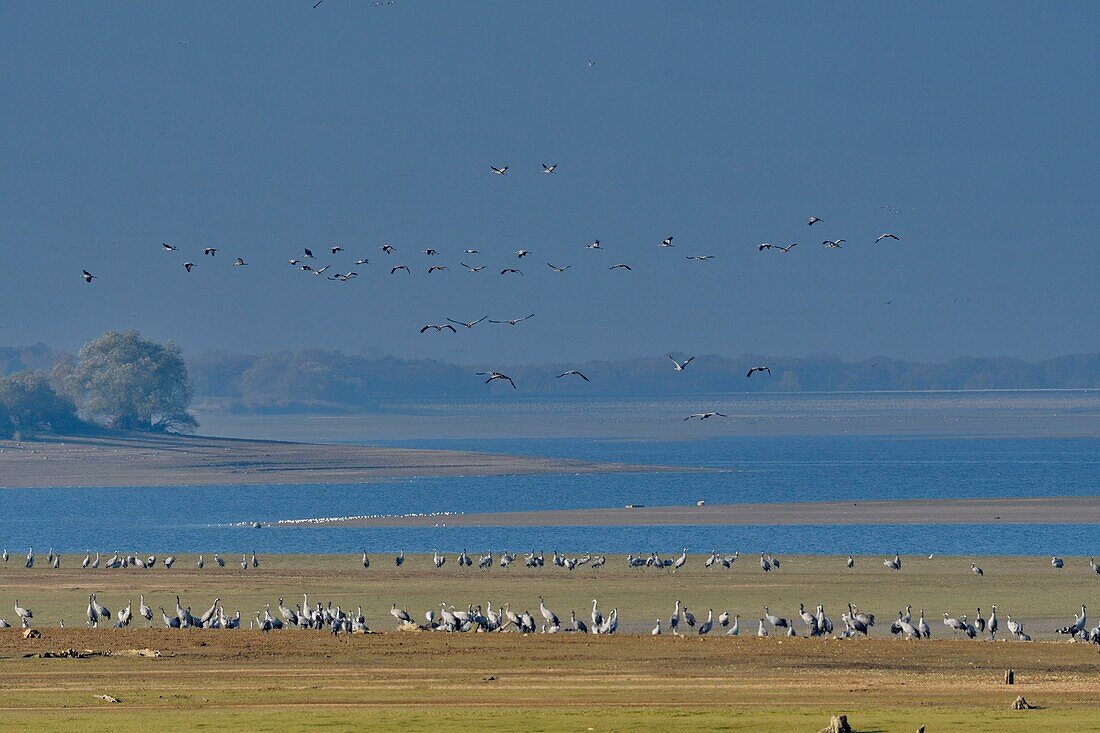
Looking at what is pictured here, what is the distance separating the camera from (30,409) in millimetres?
134375

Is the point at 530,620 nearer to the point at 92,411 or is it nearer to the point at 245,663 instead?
the point at 245,663

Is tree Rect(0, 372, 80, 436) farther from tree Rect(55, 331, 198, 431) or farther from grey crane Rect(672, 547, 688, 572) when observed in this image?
grey crane Rect(672, 547, 688, 572)

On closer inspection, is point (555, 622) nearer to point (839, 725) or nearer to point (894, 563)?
point (839, 725)

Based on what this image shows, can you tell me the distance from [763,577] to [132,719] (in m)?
27.3

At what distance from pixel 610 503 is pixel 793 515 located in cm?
1239

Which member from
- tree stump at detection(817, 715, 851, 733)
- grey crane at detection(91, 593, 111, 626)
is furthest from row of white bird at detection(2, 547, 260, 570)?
tree stump at detection(817, 715, 851, 733)

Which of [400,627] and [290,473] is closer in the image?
[400,627]

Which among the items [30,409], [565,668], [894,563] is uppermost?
[30,409]

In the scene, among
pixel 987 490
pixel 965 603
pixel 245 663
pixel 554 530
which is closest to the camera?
pixel 245 663

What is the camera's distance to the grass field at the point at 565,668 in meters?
27.0

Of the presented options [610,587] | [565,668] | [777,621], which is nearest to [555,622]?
[777,621]

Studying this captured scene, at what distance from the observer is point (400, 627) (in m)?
40.5

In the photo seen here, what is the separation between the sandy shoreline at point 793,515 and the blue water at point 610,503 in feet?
6.93


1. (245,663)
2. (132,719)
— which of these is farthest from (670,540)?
(132,719)
